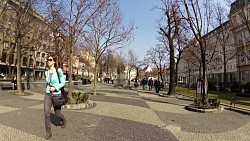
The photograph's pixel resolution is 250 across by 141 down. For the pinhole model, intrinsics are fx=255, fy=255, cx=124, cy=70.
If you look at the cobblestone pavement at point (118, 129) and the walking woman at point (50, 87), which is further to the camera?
the cobblestone pavement at point (118, 129)

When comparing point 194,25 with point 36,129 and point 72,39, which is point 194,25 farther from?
point 36,129

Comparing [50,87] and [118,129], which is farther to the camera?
[118,129]

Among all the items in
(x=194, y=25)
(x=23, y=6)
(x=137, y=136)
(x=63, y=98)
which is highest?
(x=23, y=6)

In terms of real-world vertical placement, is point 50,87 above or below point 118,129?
above

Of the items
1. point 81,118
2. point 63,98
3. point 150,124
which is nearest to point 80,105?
point 81,118

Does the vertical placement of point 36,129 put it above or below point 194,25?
below

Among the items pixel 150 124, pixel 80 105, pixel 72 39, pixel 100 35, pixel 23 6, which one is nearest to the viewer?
pixel 150 124

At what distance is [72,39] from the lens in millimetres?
14109

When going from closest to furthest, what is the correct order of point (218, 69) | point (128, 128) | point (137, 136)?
point (137, 136) → point (128, 128) → point (218, 69)

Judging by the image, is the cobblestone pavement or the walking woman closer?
the walking woman

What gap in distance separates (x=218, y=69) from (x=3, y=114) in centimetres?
7114

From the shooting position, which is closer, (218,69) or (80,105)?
→ (80,105)

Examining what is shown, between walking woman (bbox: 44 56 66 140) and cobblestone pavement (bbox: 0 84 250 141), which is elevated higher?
walking woman (bbox: 44 56 66 140)

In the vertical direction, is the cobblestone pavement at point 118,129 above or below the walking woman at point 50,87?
below
